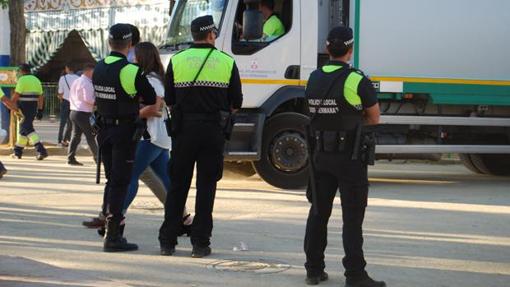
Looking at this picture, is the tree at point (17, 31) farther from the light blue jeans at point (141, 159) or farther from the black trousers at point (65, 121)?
the light blue jeans at point (141, 159)

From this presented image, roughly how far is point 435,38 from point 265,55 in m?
2.69

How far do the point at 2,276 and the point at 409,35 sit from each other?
25.1ft

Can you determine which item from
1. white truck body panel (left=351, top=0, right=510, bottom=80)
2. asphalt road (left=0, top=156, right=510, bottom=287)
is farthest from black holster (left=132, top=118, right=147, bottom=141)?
white truck body panel (left=351, top=0, right=510, bottom=80)

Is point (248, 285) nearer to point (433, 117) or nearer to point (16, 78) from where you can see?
point (433, 117)

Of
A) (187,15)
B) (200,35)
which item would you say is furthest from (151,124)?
(187,15)

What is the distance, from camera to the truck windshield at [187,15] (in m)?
11.0

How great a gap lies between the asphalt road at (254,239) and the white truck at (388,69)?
2.44 ft

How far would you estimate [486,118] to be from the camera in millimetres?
12398

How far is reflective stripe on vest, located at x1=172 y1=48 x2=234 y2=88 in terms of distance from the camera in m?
6.51

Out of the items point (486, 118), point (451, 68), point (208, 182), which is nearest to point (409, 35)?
point (451, 68)

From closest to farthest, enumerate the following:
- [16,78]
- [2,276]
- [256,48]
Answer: [2,276]
[256,48]
[16,78]

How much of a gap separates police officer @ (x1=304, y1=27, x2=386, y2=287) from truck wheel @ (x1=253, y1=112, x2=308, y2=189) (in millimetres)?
5286

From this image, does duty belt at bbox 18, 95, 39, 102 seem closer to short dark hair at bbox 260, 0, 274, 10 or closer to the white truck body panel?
short dark hair at bbox 260, 0, 274, 10

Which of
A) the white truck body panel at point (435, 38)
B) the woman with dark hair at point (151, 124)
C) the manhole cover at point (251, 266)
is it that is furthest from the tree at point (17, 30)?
the manhole cover at point (251, 266)
